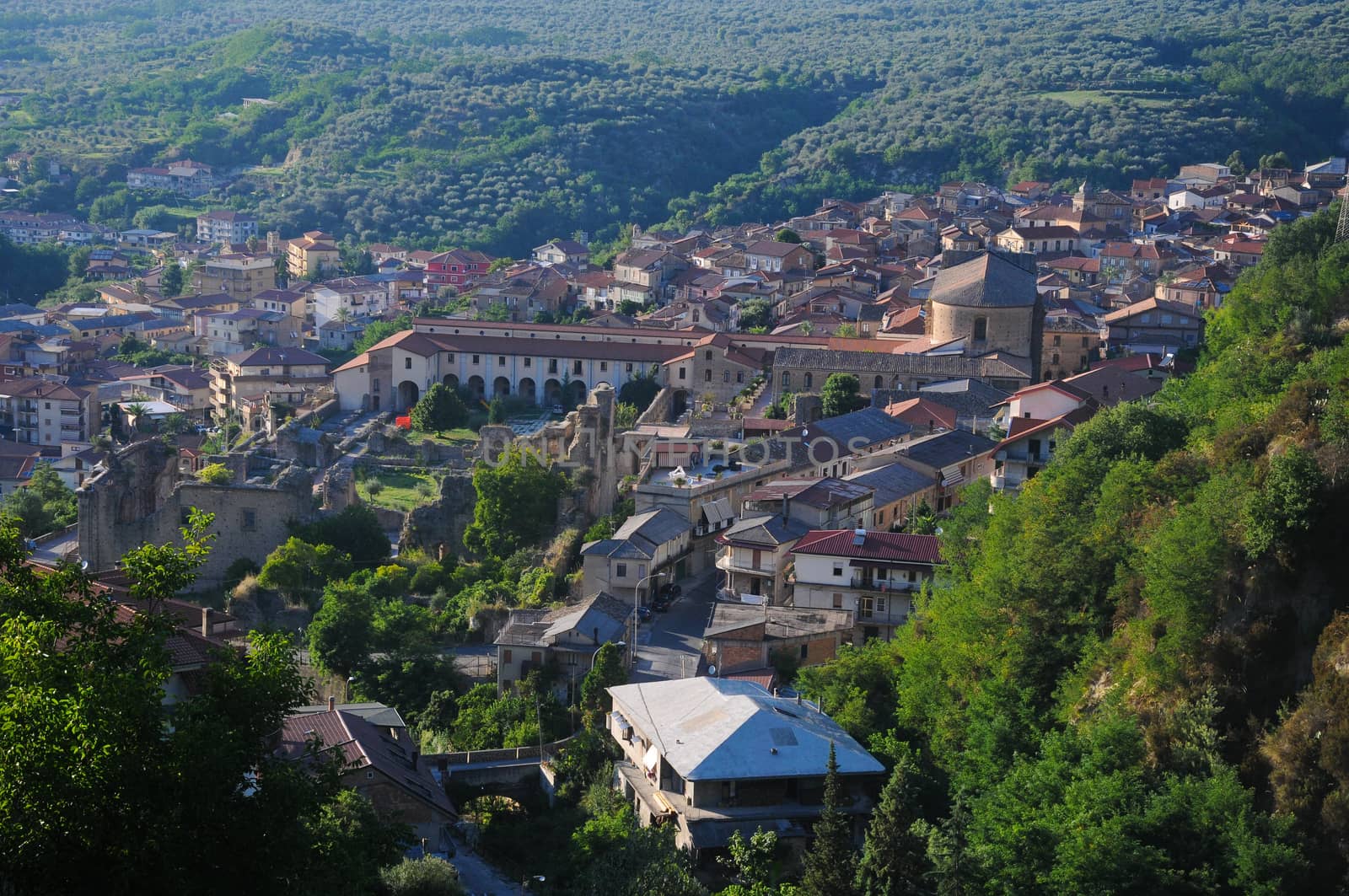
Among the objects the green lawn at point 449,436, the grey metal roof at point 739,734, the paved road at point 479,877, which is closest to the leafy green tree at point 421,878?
the paved road at point 479,877

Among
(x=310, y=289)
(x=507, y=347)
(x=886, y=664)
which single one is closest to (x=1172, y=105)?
(x=310, y=289)

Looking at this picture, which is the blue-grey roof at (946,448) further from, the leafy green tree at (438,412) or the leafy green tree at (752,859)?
the leafy green tree at (438,412)

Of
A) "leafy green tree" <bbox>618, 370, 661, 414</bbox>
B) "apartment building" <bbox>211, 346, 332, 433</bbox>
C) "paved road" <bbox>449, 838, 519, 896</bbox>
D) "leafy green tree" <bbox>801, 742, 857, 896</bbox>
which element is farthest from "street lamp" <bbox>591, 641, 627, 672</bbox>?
"apartment building" <bbox>211, 346, 332, 433</bbox>

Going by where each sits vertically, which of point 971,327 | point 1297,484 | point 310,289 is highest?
point 1297,484

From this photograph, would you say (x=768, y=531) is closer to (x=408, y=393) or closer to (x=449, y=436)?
(x=449, y=436)

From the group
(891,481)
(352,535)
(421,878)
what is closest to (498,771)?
(421,878)

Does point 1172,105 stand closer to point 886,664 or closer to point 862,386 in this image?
point 862,386
